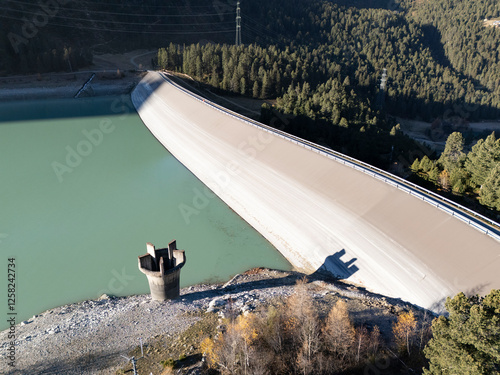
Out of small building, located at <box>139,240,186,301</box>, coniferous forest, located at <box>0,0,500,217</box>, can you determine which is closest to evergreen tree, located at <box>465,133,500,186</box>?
coniferous forest, located at <box>0,0,500,217</box>

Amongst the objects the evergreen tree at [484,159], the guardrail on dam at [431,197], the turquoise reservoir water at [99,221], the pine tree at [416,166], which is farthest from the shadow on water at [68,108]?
the evergreen tree at [484,159]

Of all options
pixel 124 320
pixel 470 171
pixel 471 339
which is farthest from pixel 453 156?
pixel 124 320

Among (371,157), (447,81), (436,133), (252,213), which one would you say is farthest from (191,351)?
(447,81)

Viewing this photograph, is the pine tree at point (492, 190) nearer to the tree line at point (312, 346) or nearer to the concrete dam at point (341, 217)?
the concrete dam at point (341, 217)

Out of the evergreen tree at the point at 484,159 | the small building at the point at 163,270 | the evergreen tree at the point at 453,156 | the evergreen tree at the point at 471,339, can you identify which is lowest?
the small building at the point at 163,270

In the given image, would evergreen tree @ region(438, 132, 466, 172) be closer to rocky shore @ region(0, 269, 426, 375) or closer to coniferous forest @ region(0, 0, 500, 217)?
coniferous forest @ region(0, 0, 500, 217)

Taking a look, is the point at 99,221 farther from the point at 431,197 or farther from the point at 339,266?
the point at 431,197
